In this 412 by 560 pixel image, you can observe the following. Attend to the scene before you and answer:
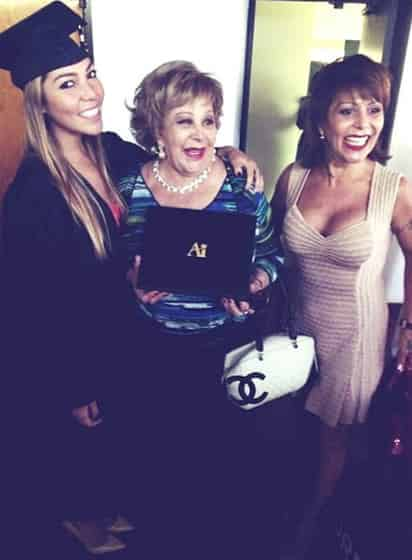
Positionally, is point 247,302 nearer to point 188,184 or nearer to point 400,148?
point 188,184

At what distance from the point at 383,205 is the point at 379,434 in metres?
0.72

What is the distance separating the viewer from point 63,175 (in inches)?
54.6

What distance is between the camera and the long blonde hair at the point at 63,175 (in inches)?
54.0

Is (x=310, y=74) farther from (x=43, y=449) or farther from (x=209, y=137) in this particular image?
(x=43, y=449)


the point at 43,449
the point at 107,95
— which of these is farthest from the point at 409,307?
the point at 107,95

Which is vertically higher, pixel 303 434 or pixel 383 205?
pixel 383 205

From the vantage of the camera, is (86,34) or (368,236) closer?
(368,236)

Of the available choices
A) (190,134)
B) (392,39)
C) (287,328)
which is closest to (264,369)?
(287,328)

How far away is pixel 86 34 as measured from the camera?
2027mm

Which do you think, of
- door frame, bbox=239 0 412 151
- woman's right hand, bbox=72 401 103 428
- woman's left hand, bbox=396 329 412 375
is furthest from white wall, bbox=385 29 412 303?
woman's right hand, bbox=72 401 103 428

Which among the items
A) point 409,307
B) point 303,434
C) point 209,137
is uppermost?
point 209,137

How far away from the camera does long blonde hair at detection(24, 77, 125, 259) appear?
4.50ft

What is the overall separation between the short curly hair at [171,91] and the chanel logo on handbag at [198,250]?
35cm

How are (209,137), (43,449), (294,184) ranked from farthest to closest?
(43,449)
(294,184)
(209,137)
